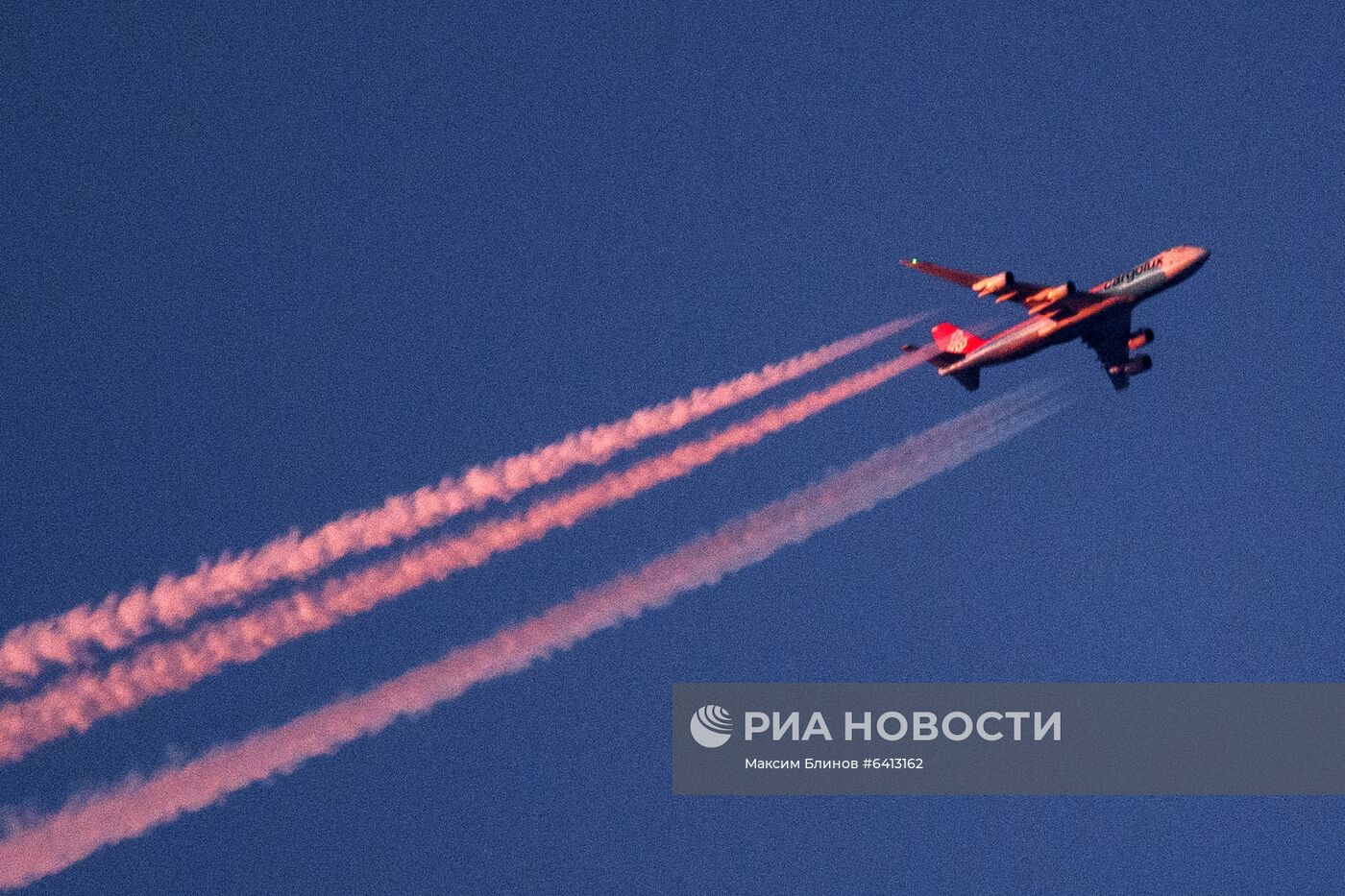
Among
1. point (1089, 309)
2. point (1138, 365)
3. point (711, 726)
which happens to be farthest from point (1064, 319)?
point (711, 726)

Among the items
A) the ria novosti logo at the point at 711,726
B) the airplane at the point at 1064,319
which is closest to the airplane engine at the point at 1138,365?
the airplane at the point at 1064,319

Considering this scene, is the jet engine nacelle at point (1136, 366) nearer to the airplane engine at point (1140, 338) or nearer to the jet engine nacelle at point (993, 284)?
the airplane engine at point (1140, 338)

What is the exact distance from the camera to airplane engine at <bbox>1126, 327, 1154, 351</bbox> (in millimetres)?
96438

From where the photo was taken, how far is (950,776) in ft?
311

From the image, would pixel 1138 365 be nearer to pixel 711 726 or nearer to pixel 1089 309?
pixel 1089 309

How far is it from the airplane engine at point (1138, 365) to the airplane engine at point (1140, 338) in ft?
2.00

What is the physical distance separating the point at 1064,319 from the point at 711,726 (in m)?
24.7

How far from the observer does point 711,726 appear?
95688 mm

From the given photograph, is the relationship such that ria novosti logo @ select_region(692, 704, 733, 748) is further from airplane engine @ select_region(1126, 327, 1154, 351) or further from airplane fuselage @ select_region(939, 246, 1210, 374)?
airplane engine @ select_region(1126, 327, 1154, 351)

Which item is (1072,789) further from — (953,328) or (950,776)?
(953,328)

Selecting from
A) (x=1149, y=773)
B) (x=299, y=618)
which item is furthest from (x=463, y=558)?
(x=1149, y=773)

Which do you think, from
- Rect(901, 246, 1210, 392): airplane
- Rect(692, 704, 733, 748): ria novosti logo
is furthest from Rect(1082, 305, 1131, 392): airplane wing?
Rect(692, 704, 733, 748): ria novosti logo

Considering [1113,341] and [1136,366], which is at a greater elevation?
[1113,341]

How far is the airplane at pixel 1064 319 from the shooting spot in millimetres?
91250
